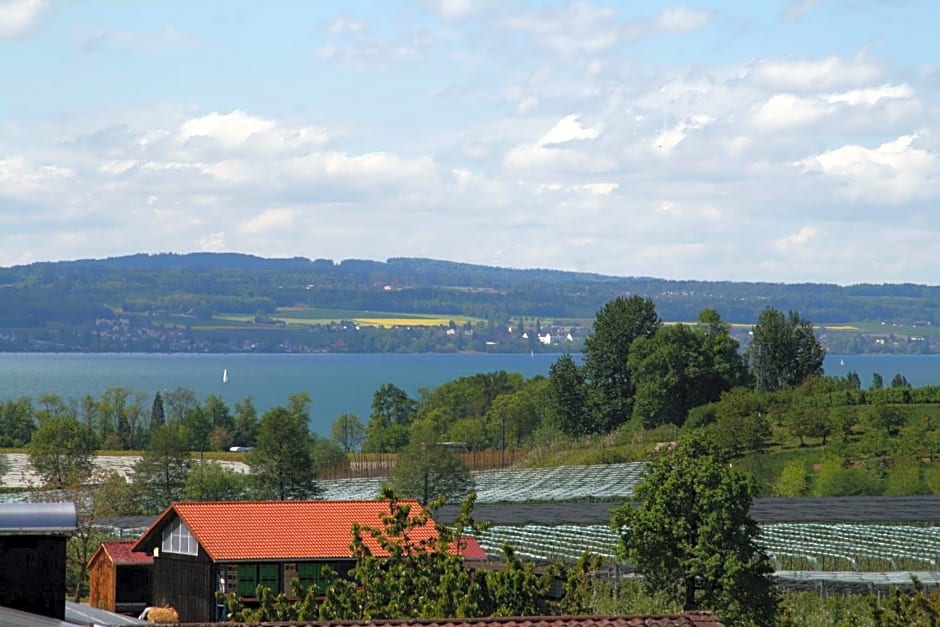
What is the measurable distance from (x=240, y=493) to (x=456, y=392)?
281ft

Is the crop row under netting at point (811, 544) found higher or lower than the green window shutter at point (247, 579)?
lower

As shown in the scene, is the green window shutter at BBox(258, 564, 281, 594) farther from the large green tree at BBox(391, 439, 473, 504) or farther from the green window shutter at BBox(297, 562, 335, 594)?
the large green tree at BBox(391, 439, 473, 504)

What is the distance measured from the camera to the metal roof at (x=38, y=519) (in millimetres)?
12484

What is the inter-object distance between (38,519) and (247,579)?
38.1 metres

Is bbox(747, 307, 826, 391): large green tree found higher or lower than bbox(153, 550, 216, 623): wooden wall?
higher

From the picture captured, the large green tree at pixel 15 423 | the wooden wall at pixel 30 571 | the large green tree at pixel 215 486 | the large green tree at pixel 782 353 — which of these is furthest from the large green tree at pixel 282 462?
the wooden wall at pixel 30 571

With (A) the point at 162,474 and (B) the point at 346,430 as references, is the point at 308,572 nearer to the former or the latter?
(A) the point at 162,474

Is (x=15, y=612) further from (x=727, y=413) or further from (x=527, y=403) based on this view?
(x=527, y=403)

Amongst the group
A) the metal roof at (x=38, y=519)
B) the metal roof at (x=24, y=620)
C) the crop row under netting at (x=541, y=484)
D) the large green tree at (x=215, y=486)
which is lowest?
the crop row under netting at (x=541, y=484)

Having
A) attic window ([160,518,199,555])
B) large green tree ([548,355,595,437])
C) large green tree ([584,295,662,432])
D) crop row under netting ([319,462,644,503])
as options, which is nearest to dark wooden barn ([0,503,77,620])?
attic window ([160,518,199,555])

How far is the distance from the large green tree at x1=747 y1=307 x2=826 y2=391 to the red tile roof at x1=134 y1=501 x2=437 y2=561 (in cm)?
10558

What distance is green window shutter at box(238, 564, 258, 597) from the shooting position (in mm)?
49719

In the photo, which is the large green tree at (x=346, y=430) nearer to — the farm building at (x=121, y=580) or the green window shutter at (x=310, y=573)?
the farm building at (x=121, y=580)

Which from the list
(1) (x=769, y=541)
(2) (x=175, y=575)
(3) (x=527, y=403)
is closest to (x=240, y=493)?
(1) (x=769, y=541)
